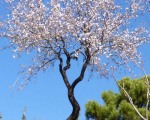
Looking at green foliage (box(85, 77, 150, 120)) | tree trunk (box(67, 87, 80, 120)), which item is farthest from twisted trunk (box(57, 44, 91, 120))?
green foliage (box(85, 77, 150, 120))

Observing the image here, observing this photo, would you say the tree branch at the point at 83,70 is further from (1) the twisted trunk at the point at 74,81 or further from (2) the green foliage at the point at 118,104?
(2) the green foliage at the point at 118,104

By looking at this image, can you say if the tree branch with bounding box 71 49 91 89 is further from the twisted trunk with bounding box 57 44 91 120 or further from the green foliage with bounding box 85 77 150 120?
the green foliage with bounding box 85 77 150 120

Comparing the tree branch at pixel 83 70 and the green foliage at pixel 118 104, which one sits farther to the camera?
the green foliage at pixel 118 104

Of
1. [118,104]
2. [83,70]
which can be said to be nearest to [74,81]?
[83,70]

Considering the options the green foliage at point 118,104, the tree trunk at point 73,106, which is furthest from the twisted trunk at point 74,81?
the green foliage at point 118,104

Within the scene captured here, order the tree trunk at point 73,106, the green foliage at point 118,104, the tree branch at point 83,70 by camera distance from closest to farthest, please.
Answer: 1. the tree trunk at point 73,106
2. the tree branch at point 83,70
3. the green foliage at point 118,104

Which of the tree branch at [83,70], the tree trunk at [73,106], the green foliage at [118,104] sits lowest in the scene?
the tree trunk at [73,106]

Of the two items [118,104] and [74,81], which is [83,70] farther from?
[118,104]

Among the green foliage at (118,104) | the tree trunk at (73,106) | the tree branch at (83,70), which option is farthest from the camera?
the green foliage at (118,104)

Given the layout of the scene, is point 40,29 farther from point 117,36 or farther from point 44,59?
point 117,36

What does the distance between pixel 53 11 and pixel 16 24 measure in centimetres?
127

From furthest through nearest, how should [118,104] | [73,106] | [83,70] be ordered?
[118,104] < [83,70] < [73,106]

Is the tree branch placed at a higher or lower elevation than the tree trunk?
higher

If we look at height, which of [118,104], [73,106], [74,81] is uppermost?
[118,104]
